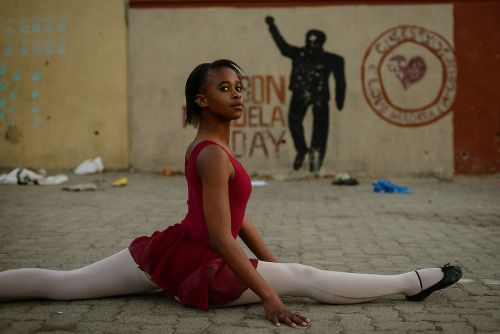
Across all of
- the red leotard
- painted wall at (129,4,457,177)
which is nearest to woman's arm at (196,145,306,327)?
the red leotard

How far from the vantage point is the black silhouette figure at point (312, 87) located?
36.3ft

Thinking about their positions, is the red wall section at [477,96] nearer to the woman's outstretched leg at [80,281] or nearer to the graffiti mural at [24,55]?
the graffiti mural at [24,55]

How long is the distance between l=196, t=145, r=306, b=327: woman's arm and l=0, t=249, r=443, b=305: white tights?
8.2 inches

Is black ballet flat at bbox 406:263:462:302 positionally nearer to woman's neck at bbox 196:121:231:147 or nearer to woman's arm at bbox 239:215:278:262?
woman's arm at bbox 239:215:278:262

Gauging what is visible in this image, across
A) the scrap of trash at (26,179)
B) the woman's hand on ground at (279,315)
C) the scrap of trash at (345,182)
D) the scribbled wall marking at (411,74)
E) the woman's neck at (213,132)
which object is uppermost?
the scribbled wall marking at (411,74)

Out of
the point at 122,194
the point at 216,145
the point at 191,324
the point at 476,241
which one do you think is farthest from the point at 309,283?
the point at 122,194

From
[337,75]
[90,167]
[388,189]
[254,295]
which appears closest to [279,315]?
[254,295]

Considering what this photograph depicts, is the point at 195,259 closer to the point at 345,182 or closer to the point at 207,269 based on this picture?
the point at 207,269

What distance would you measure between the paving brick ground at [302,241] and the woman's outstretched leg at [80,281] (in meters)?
0.07

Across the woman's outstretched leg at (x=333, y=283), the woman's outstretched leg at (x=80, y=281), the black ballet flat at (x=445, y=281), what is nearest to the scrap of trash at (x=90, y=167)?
the woman's outstretched leg at (x=80, y=281)

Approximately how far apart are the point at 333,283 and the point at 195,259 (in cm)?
75

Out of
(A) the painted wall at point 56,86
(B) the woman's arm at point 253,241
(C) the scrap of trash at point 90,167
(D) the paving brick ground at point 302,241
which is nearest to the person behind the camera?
(D) the paving brick ground at point 302,241

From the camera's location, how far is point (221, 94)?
307cm

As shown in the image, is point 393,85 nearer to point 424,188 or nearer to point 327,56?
point 327,56
